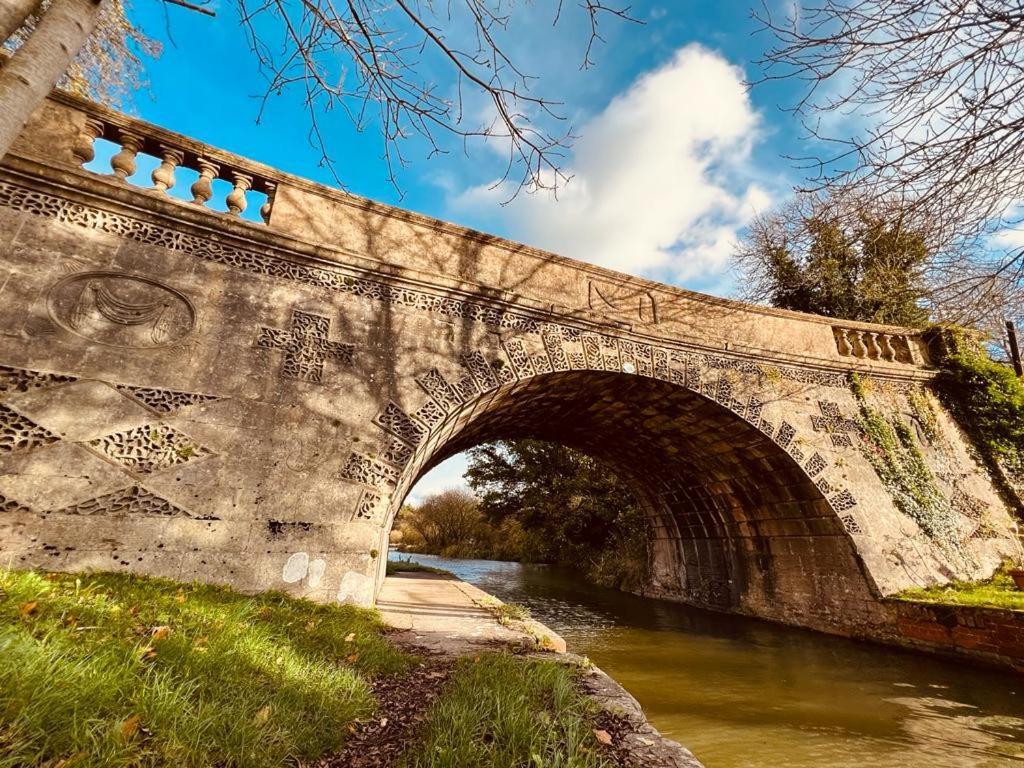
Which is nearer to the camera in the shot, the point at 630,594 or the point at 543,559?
the point at 630,594

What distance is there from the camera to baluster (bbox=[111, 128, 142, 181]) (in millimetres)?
4730

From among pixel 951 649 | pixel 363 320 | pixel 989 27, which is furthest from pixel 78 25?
pixel 951 649

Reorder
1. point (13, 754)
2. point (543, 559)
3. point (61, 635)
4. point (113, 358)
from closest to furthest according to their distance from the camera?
1. point (13, 754)
2. point (61, 635)
3. point (113, 358)
4. point (543, 559)

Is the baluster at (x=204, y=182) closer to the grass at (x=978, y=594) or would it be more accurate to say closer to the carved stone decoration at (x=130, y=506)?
the carved stone decoration at (x=130, y=506)

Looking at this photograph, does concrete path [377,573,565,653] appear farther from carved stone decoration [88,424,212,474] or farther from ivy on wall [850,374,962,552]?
ivy on wall [850,374,962,552]

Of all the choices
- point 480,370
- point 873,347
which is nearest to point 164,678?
point 480,370

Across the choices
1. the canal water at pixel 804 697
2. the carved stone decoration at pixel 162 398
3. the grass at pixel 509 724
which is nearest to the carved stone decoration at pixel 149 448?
the carved stone decoration at pixel 162 398

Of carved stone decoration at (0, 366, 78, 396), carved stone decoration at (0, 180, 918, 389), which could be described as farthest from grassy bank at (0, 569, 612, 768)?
carved stone decoration at (0, 180, 918, 389)

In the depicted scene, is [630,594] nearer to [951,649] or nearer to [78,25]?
[951,649]

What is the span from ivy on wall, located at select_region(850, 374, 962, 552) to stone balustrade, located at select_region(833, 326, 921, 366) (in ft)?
2.50

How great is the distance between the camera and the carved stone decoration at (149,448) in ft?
13.2

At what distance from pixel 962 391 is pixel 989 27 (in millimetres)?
8412

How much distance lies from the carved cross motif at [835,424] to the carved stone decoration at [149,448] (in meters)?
8.64

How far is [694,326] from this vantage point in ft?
24.5
